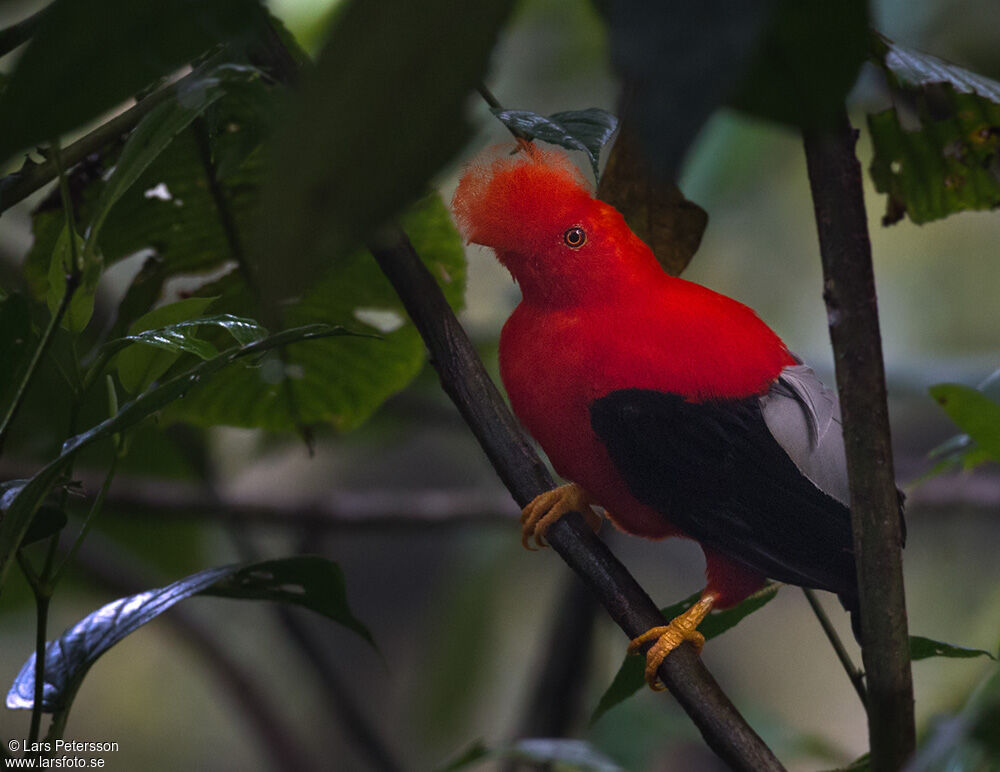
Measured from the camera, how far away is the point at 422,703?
2283mm

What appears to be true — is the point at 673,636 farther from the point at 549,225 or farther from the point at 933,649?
the point at 549,225

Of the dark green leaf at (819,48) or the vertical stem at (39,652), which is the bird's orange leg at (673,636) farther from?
the dark green leaf at (819,48)

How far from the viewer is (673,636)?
2.86 feet

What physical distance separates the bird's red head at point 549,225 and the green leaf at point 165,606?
367mm

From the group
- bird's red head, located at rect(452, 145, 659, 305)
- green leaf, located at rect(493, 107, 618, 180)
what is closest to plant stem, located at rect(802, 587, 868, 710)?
bird's red head, located at rect(452, 145, 659, 305)

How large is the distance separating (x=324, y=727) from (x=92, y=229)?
2549mm

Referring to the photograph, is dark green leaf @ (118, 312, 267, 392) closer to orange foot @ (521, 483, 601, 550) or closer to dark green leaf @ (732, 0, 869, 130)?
orange foot @ (521, 483, 601, 550)

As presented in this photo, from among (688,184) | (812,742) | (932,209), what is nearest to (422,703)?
(812,742)

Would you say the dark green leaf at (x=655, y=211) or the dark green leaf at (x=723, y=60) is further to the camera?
the dark green leaf at (x=655, y=211)

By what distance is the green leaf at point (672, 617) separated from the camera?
0.85 metres

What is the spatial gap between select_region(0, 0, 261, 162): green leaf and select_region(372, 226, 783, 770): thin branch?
1.23 ft

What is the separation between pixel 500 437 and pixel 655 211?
1.28ft

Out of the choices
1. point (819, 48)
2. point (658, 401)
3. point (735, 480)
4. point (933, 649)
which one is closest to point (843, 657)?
point (933, 649)

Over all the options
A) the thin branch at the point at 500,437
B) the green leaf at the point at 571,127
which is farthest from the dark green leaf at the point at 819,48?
the thin branch at the point at 500,437
